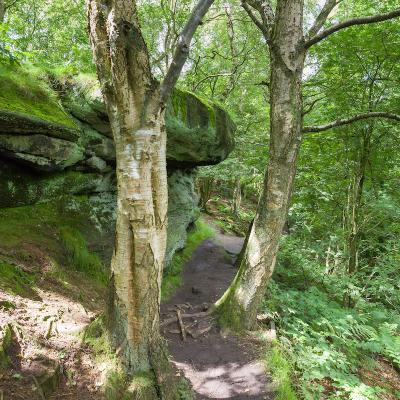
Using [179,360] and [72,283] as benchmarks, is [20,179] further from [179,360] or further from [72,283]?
[179,360]

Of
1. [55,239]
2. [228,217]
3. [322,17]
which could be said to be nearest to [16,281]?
[55,239]

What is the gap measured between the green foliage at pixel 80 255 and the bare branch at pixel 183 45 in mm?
3912

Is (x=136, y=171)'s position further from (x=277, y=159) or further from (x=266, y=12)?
(x=266, y=12)

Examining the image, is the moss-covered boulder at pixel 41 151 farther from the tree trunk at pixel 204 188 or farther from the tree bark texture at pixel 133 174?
the tree trunk at pixel 204 188

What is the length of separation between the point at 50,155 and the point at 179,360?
13.4 ft

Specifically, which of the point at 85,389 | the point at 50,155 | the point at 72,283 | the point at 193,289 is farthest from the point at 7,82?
the point at 193,289

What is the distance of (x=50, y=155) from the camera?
5762mm

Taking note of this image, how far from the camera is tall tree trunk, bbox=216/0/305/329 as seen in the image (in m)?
4.75

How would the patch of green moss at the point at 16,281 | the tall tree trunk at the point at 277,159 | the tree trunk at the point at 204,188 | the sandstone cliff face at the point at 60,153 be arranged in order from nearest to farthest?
the patch of green moss at the point at 16,281 → the tall tree trunk at the point at 277,159 → the sandstone cliff face at the point at 60,153 → the tree trunk at the point at 204,188

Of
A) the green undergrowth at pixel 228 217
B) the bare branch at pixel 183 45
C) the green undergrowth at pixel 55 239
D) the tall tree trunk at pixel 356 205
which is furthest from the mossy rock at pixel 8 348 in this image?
the green undergrowth at pixel 228 217

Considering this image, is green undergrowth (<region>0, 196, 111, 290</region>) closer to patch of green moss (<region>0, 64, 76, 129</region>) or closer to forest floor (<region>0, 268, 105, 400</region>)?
forest floor (<region>0, 268, 105, 400</region>)

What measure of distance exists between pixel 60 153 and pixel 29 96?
44.5 inches

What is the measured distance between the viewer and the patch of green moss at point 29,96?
5.39 meters

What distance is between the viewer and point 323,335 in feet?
16.5
